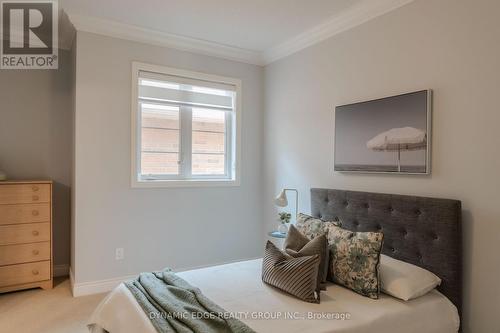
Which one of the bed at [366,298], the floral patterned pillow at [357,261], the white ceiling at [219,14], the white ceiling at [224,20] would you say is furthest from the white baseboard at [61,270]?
the floral patterned pillow at [357,261]

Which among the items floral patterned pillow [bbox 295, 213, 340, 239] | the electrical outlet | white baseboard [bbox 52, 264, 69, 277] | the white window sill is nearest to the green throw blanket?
floral patterned pillow [bbox 295, 213, 340, 239]

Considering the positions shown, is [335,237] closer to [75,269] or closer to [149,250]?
[149,250]

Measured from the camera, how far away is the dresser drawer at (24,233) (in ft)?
9.90

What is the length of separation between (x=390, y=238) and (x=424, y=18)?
1601mm

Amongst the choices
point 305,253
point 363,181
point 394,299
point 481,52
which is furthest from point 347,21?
point 394,299

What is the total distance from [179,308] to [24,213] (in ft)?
7.59

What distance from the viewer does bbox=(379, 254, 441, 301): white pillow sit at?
191cm

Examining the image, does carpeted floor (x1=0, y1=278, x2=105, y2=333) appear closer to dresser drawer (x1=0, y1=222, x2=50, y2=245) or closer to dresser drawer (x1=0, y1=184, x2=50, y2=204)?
dresser drawer (x1=0, y1=222, x2=50, y2=245)

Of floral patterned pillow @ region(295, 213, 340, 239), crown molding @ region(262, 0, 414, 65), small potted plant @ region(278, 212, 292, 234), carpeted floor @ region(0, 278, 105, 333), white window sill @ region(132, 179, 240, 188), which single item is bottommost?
carpeted floor @ region(0, 278, 105, 333)

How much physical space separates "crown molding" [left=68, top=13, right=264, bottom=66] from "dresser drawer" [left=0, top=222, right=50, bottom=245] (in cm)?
193

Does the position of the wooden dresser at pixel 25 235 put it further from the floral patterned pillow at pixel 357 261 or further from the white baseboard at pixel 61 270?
the floral patterned pillow at pixel 357 261

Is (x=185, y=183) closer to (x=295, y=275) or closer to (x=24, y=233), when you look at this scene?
(x=24, y=233)

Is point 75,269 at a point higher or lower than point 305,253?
lower

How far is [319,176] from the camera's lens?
3199mm
